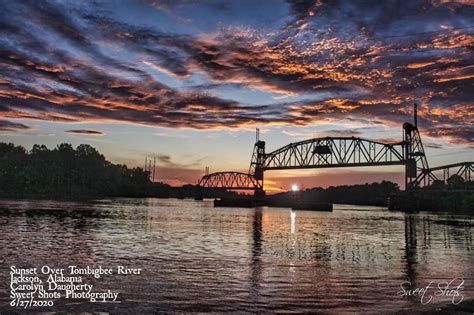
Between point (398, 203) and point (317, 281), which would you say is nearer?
point (317, 281)

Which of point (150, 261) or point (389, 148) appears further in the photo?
point (389, 148)

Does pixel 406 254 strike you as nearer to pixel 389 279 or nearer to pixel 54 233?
pixel 389 279

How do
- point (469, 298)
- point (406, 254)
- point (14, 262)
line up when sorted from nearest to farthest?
point (469, 298) → point (14, 262) → point (406, 254)

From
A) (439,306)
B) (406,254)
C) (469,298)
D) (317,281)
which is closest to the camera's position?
(439,306)

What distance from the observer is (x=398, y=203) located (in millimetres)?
164125

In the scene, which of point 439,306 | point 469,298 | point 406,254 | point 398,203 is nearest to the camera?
point 439,306

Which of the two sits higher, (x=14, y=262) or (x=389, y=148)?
(x=389, y=148)

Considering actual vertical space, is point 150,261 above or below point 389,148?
below

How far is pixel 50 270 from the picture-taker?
21594 millimetres

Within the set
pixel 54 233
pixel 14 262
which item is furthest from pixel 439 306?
pixel 54 233

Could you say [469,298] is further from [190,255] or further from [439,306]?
[190,255]

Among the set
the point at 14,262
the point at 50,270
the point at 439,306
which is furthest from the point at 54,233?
the point at 439,306

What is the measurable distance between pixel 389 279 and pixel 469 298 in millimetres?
4876

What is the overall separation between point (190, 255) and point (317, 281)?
10626 millimetres
